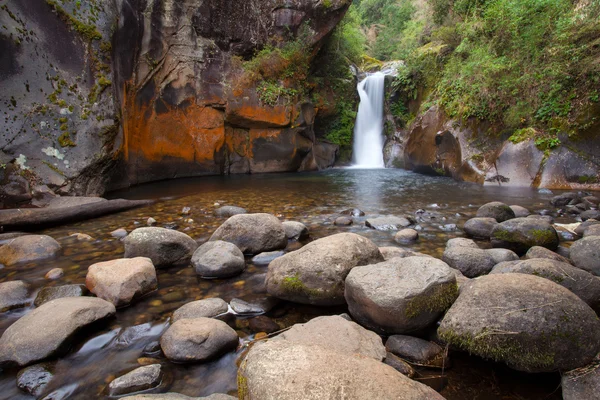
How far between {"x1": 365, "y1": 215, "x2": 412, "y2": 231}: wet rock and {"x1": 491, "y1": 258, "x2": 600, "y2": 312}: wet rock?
2656mm

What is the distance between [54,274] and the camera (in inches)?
141

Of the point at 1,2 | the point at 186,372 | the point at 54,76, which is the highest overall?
the point at 1,2

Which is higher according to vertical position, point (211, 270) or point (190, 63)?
point (190, 63)

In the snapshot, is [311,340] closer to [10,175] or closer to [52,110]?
[10,175]

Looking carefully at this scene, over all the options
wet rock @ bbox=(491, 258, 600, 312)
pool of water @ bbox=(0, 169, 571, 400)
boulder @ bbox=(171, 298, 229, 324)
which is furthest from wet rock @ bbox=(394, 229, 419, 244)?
boulder @ bbox=(171, 298, 229, 324)

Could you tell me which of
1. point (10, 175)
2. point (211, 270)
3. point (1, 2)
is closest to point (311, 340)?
point (211, 270)

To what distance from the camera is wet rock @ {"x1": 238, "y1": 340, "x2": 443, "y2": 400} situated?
4.49 ft

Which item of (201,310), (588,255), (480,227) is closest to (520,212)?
(480,227)

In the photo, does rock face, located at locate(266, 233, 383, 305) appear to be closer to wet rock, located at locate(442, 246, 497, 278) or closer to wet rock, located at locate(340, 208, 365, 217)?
wet rock, located at locate(442, 246, 497, 278)

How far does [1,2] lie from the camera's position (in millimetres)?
6367

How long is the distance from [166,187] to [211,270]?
782 cm

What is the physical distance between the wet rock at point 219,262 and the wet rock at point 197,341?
3.77 ft

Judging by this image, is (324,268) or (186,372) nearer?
(186,372)

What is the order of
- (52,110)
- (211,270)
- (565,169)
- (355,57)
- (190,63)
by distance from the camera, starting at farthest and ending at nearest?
1. (355,57)
2. (190,63)
3. (565,169)
4. (52,110)
5. (211,270)
